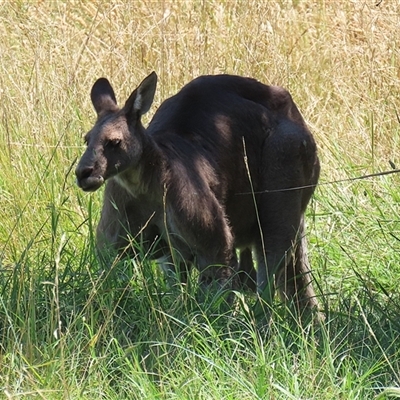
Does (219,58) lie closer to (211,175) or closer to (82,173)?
(211,175)

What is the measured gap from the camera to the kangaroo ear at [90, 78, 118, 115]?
5725mm

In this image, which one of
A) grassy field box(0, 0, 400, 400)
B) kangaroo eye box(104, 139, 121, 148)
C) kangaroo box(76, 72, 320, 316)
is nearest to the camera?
grassy field box(0, 0, 400, 400)

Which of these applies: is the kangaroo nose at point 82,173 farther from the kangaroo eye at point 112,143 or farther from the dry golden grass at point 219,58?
the dry golden grass at point 219,58

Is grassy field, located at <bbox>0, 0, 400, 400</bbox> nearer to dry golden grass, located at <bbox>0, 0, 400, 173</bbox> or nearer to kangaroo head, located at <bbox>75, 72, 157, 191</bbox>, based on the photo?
dry golden grass, located at <bbox>0, 0, 400, 173</bbox>

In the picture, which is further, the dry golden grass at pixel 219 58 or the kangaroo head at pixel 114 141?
the dry golden grass at pixel 219 58

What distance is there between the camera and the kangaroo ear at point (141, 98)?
5.52 meters

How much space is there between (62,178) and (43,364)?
3.06 metres

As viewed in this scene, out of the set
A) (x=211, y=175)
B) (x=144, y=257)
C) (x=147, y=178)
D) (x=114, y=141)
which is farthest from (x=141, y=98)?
(x=144, y=257)

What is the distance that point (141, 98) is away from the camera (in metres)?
5.56

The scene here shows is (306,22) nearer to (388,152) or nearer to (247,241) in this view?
(388,152)

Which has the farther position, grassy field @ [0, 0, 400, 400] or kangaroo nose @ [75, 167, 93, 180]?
kangaroo nose @ [75, 167, 93, 180]

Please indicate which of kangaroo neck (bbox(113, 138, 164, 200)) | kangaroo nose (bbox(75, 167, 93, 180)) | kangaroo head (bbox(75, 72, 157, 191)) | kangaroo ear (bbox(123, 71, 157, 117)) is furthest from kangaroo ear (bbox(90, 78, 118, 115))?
kangaroo nose (bbox(75, 167, 93, 180))

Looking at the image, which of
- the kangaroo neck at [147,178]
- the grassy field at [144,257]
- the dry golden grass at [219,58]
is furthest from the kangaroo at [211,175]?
the dry golden grass at [219,58]

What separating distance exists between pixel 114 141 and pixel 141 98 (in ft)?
1.11
